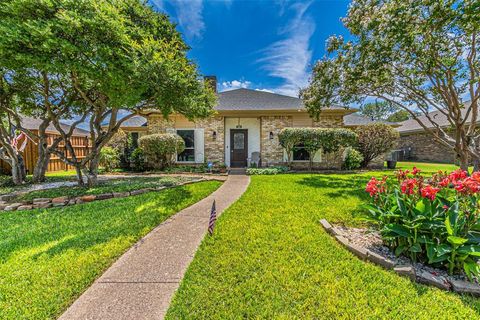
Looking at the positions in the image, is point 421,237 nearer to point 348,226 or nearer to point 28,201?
point 348,226

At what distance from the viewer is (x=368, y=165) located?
12.2 metres

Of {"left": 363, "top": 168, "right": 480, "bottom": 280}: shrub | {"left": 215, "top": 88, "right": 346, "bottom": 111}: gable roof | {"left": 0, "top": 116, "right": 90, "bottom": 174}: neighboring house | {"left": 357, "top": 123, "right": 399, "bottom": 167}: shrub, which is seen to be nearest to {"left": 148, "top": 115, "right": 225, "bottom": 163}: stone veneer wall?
{"left": 215, "top": 88, "right": 346, "bottom": 111}: gable roof

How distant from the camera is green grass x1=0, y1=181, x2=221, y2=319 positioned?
7.01 ft

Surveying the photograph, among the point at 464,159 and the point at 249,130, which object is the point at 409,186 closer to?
the point at 464,159

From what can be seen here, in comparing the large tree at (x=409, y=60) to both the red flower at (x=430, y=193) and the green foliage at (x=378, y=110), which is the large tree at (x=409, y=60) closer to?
the red flower at (x=430, y=193)

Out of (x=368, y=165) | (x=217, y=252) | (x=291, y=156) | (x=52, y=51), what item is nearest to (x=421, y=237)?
(x=217, y=252)

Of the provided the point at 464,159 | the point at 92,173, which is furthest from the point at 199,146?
the point at 464,159

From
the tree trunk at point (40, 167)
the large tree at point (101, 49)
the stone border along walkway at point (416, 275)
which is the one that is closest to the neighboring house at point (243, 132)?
the tree trunk at point (40, 167)

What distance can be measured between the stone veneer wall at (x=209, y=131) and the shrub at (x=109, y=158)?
2.44 metres

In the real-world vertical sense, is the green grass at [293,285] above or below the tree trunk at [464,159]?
below

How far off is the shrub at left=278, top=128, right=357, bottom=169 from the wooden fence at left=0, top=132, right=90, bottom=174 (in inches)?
396

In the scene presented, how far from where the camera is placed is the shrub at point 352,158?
11.2 metres

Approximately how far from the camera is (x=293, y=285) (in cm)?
227

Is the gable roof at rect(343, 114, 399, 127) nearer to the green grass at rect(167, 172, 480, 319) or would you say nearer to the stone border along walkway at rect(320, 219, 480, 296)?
the green grass at rect(167, 172, 480, 319)
